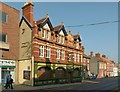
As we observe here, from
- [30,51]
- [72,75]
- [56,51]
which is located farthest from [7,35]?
[72,75]

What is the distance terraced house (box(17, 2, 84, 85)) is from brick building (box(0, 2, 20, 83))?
1210 mm

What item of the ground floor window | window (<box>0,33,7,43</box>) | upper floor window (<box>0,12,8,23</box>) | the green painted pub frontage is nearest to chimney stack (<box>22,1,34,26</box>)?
upper floor window (<box>0,12,8,23</box>)

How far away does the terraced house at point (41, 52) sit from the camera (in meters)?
31.6

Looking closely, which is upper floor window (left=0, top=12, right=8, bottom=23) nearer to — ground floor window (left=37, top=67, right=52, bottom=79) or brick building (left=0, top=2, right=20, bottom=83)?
brick building (left=0, top=2, right=20, bottom=83)

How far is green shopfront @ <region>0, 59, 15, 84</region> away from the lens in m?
29.0

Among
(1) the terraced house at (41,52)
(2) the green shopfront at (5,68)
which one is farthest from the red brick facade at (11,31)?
(1) the terraced house at (41,52)

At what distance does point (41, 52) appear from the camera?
3341cm

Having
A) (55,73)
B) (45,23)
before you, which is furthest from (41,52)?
(55,73)

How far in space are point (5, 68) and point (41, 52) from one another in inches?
250

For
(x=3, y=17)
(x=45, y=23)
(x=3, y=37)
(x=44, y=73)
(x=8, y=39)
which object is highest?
(x=3, y=17)

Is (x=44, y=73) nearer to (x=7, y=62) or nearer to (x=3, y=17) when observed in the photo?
(x=7, y=62)

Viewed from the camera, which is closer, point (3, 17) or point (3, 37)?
point (3, 37)

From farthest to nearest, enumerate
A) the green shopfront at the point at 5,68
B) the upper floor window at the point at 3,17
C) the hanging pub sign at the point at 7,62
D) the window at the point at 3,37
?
the upper floor window at the point at 3,17 < the window at the point at 3,37 < the hanging pub sign at the point at 7,62 < the green shopfront at the point at 5,68

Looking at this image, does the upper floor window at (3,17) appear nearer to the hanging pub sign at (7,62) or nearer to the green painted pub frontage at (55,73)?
the hanging pub sign at (7,62)
